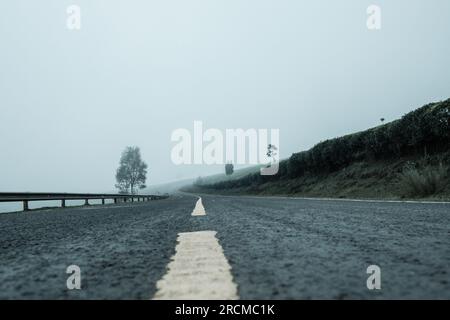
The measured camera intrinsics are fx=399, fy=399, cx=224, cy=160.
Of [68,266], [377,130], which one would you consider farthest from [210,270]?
[377,130]

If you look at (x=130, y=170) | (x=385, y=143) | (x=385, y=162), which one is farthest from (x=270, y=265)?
(x=130, y=170)

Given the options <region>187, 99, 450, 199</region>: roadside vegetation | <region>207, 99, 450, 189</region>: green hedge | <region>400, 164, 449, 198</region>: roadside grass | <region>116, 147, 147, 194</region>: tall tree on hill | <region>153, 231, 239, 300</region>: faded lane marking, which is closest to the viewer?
<region>153, 231, 239, 300</region>: faded lane marking

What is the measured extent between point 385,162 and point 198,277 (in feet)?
103

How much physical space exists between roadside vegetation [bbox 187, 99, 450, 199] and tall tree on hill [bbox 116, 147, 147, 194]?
45.7 meters

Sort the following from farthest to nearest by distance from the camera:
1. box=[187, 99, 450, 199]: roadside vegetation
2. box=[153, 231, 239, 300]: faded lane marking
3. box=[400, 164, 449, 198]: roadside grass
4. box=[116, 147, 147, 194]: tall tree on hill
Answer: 1. box=[116, 147, 147, 194]: tall tree on hill
2. box=[187, 99, 450, 199]: roadside vegetation
3. box=[400, 164, 449, 198]: roadside grass
4. box=[153, 231, 239, 300]: faded lane marking

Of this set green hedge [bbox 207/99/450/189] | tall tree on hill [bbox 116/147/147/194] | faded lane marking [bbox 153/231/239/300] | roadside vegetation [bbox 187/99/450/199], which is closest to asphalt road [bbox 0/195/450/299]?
faded lane marking [bbox 153/231/239/300]

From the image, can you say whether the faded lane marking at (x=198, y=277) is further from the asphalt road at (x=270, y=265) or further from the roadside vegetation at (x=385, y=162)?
the roadside vegetation at (x=385, y=162)

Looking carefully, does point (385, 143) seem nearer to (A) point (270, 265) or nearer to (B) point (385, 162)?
(B) point (385, 162)

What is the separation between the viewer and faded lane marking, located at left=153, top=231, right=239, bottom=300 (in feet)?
5.56

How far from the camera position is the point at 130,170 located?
285 ft

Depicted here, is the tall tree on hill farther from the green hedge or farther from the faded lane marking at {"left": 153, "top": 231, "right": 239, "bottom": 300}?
the faded lane marking at {"left": 153, "top": 231, "right": 239, "bottom": 300}

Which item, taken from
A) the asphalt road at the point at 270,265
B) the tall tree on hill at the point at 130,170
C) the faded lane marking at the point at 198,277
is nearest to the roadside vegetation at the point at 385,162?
the asphalt road at the point at 270,265

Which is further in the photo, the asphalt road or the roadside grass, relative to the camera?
the roadside grass
